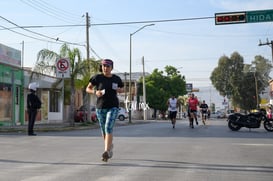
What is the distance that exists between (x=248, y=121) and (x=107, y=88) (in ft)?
39.5

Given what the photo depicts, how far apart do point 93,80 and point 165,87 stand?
64074 mm

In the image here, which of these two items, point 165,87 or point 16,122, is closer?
point 16,122

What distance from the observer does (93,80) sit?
8961mm

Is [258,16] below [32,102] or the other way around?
the other way around

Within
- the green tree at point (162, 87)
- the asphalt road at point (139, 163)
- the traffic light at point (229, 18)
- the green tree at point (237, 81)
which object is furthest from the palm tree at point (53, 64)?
the green tree at point (237, 81)

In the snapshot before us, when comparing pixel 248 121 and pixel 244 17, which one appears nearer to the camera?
pixel 248 121

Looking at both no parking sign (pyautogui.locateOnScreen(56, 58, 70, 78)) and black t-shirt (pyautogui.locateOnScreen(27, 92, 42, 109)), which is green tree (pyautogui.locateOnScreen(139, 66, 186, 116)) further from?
black t-shirt (pyautogui.locateOnScreen(27, 92, 42, 109))

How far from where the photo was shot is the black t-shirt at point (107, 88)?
8781 mm

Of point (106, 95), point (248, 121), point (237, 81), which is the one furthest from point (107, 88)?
point (237, 81)

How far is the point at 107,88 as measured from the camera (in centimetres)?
882

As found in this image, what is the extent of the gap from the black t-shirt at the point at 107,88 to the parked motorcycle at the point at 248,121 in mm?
11756

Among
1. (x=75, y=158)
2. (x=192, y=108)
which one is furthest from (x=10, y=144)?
(x=192, y=108)

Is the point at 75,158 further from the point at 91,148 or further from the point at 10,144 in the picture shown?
the point at 10,144

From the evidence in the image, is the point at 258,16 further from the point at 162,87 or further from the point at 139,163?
the point at 162,87
